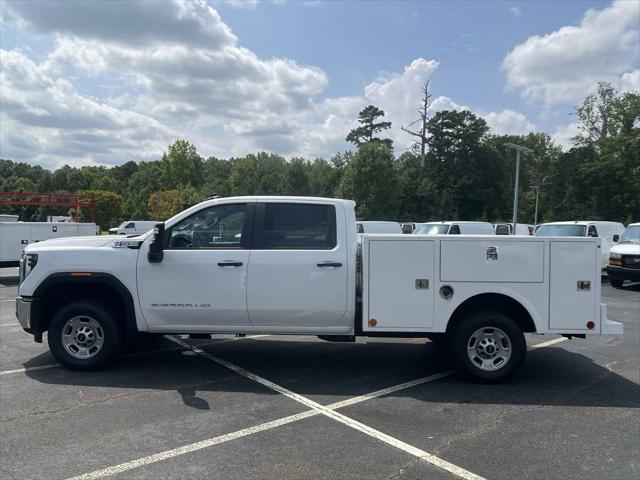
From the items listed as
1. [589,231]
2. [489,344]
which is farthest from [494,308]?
[589,231]

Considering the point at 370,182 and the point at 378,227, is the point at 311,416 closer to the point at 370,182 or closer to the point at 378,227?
the point at 378,227

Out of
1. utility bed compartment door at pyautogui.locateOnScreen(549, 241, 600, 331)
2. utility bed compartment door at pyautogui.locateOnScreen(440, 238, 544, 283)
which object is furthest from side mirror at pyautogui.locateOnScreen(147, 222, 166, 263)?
utility bed compartment door at pyautogui.locateOnScreen(549, 241, 600, 331)

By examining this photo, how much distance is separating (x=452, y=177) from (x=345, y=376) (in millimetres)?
60076

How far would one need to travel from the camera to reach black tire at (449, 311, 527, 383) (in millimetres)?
5832

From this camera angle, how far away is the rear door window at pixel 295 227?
6.01m

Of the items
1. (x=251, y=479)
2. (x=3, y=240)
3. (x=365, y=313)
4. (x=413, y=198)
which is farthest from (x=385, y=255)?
(x=413, y=198)

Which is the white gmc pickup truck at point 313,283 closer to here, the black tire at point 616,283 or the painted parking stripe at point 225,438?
the painted parking stripe at point 225,438

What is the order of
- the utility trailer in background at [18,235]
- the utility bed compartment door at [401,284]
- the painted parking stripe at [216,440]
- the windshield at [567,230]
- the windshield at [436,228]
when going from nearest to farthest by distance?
1. the painted parking stripe at [216,440]
2. the utility bed compartment door at [401,284]
3. the utility trailer in background at [18,235]
4. the windshield at [567,230]
5. the windshield at [436,228]

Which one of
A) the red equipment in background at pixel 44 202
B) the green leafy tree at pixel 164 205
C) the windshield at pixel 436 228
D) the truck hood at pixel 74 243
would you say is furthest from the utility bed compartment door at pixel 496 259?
the green leafy tree at pixel 164 205

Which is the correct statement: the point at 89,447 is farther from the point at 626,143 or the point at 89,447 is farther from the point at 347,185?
the point at 626,143

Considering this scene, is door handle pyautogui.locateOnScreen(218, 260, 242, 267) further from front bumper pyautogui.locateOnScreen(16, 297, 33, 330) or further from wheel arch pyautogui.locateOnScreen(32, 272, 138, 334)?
front bumper pyautogui.locateOnScreen(16, 297, 33, 330)

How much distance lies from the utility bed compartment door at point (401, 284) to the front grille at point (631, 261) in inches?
476

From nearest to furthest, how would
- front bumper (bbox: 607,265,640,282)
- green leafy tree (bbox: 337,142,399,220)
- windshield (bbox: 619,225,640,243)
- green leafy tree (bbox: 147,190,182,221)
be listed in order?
1. front bumper (bbox: 607,265,640,282)
2. windshield (bbox: 619,225,640,243)
3. green leafy tree (bbox: 337,142,399,220)
4. green leafy tree (bbox: 147,190,182,221)

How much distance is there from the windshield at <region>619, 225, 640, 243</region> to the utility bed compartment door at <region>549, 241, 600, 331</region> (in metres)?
11.9
